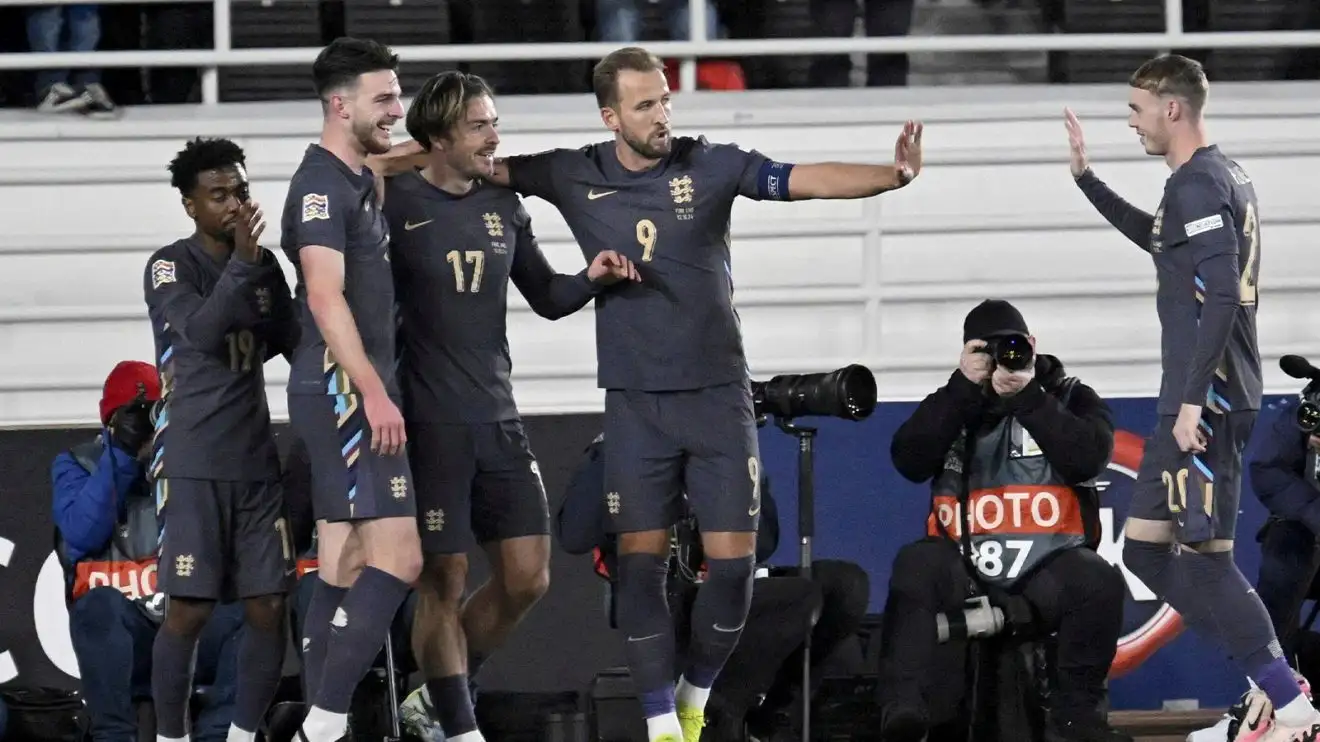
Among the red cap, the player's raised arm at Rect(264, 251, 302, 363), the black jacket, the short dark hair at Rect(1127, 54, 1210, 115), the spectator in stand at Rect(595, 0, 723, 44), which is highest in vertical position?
the spectator in stand at Rect(595, 0, 723, 44)

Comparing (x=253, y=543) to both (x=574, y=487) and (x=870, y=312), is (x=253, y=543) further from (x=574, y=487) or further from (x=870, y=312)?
(x=870, y=312)

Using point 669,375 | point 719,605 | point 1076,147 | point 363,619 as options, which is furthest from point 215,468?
point 1076,147

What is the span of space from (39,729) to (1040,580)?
3430 mm

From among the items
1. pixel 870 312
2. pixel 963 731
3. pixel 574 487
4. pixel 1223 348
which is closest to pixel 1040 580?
pixel 963 731

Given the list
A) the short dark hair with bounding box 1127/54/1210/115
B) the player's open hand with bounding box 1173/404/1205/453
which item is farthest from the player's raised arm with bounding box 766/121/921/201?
the player's open hand with bounding box 1173/404/1205/453

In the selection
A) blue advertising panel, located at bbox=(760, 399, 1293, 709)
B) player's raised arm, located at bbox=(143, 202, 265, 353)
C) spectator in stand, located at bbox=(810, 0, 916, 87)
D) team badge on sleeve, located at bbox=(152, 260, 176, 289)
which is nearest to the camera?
player's raised arm, located at bbox=(143, 202, 265, 353)

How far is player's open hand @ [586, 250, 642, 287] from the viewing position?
231 inches

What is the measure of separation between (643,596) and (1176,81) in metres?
2.25

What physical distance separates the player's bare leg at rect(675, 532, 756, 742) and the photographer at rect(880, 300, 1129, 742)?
2.23 ft

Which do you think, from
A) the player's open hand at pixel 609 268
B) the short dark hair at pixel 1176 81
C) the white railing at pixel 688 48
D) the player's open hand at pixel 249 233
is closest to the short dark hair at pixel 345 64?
the player's open hand at pixel 249 233

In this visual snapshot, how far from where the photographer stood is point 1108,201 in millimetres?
6715

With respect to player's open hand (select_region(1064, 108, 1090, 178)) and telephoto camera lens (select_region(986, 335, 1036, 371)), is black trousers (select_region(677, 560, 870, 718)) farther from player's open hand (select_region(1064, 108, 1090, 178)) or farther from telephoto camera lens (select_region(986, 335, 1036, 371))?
player's open hand (select_region(1064, 108, 1090, 178))

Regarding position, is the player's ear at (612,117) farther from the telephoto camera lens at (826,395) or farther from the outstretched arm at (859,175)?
the telephoto camera lens at (826,395)

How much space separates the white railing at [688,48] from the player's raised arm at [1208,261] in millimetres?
2740
